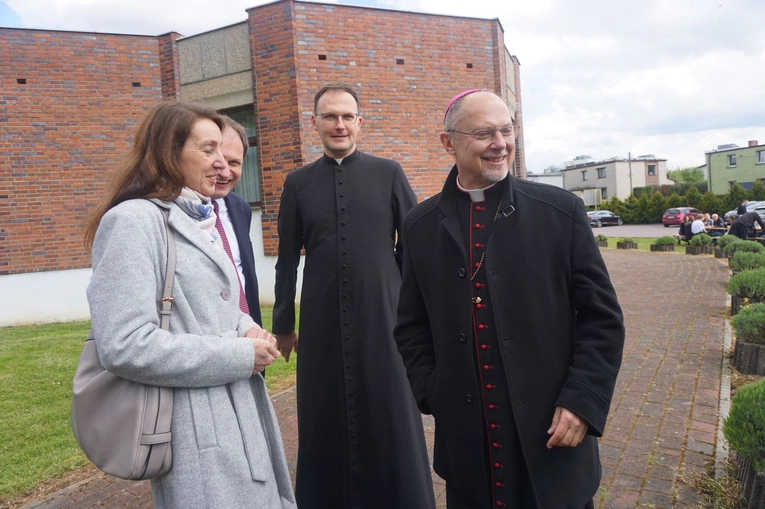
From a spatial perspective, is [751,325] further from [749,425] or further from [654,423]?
[749,425]

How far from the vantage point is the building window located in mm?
11875

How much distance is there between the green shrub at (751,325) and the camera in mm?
6086

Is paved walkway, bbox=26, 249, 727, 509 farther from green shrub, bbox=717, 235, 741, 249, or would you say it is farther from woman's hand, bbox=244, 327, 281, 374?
green shrub, bbox=717, 235, 741, 249

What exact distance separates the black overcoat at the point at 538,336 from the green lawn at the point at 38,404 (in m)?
3.40

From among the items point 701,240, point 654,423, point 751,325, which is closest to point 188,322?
point 654,423

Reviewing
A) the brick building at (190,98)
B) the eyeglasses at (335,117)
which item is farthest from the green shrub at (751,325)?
the brick building at (190,98)

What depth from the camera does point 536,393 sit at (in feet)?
6.56

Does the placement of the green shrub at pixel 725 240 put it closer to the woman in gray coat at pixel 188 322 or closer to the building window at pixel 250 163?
the building window at pixel 250 163

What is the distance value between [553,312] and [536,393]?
0.95 feet

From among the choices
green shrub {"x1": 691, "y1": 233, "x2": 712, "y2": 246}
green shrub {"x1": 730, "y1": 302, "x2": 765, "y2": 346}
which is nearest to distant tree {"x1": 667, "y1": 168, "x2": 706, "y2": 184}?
green shrub {"x1": 691, "y1": 233, "x2": 712, "y2": 246}

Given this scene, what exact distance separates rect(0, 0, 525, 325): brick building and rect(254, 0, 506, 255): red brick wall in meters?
0.02

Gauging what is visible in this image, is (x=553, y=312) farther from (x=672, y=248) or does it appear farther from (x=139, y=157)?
(x=672, y=248)

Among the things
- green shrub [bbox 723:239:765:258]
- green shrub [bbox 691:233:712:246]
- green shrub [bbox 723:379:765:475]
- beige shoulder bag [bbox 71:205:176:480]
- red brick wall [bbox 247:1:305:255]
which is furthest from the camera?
green shrub [bbox 691:233:712:246]

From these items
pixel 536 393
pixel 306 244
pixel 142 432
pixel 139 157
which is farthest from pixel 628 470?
pixel 139 157
